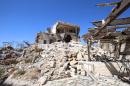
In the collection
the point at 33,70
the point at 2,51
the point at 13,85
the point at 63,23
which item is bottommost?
the point at 13,85

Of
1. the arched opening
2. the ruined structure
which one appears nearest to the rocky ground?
the ruined structure

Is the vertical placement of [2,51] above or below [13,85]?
above

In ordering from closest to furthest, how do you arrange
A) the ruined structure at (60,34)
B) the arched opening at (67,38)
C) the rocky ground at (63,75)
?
the rocky ground at (63,75), the ruined structure at (60,34), the arched opening at (67,38)

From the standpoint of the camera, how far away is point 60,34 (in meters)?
42.6

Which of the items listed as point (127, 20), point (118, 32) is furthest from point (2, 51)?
point (127, 20)

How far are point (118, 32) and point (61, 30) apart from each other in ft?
111

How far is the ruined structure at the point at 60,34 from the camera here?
40916mm

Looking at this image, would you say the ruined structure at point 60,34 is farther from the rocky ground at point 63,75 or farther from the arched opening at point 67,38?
the rocky ground at point 63,75

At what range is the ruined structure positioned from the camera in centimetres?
4092

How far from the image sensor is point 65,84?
45.1 feet

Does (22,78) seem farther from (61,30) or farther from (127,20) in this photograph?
(61,30)

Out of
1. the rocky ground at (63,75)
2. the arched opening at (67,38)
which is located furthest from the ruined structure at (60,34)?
the rocky ground at (63,75)

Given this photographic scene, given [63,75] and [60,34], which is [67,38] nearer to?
[60,34]

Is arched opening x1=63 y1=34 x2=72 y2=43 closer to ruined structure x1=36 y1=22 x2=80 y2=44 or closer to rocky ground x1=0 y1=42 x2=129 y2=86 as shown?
ruined structure x1=36 y1=22 x2=80 y2=44
